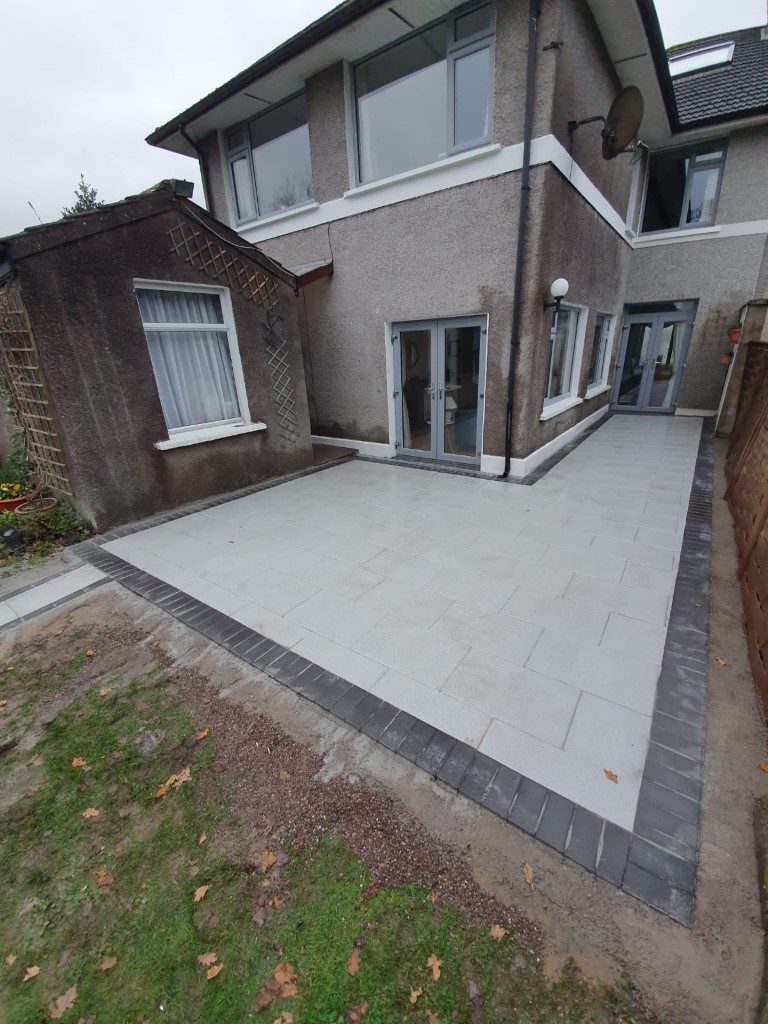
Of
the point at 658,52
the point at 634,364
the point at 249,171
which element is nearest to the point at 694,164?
the point at 658,52

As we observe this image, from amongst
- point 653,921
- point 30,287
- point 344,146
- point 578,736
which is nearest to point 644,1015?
point 653,921

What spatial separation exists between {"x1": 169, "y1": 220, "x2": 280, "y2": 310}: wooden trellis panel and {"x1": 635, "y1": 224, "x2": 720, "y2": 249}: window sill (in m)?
8.59

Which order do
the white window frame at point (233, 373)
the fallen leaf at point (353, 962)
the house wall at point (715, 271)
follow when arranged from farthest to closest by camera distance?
the house wall at point (715, 271)
the white window frame at point (233, 373)
the fallen leaf at point (353, 962)

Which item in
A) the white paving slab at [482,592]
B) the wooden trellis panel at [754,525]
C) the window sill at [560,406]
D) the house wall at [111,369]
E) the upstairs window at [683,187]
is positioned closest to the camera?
the white paving slab at [482,592]

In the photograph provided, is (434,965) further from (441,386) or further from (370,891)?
(441,386)

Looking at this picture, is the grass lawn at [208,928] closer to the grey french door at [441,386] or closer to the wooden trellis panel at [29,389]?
the wooden trellis panel at [29,389]

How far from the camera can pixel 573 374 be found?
8055mm

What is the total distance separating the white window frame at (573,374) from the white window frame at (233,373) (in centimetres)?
442

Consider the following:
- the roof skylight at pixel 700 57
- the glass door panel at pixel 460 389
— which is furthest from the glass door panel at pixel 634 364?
the glass door panel at pixel 460 389

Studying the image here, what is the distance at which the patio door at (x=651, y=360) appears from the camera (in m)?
9.89

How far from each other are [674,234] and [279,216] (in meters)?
8.37

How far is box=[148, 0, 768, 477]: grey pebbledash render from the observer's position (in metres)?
5.20

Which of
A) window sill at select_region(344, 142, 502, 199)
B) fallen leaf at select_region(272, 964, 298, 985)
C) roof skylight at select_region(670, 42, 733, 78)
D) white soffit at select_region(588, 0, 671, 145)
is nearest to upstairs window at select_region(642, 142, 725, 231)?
white soffit at select_region(588, 0, 671, 145)

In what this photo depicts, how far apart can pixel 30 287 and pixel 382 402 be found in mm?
4633
